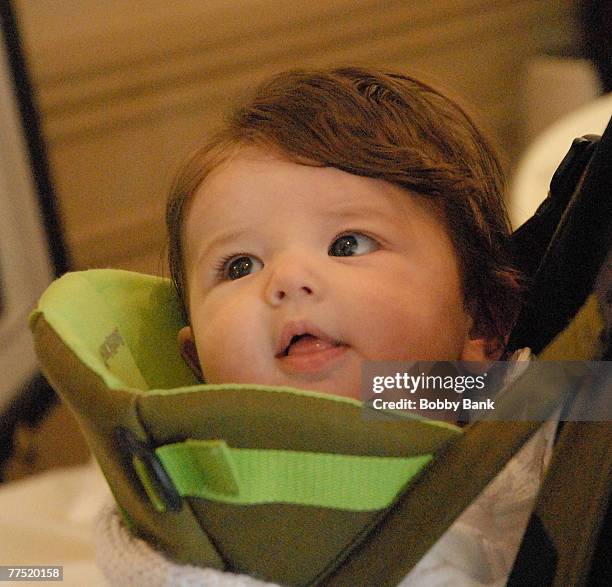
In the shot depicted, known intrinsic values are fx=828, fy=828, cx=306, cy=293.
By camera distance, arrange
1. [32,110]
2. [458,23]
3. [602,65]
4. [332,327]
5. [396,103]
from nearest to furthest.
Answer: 1. [332,327]
2. [396,103]
3. [32,110]
4. [602,65]
5. [458,23]

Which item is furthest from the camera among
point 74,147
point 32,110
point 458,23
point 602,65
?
point 458,23

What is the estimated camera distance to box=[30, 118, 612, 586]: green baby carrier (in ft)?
1.28

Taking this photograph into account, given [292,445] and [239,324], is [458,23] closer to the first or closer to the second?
[239,324]

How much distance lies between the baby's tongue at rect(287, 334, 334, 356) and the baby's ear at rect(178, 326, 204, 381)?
14 cm

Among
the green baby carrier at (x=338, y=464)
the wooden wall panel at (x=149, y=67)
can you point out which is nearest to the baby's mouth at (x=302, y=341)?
the green baby carrier at (x=338, y=464)

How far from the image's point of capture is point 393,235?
0.59 m

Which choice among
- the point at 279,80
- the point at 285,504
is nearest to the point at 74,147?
the point at 279,80

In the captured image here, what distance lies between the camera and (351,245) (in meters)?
0.59

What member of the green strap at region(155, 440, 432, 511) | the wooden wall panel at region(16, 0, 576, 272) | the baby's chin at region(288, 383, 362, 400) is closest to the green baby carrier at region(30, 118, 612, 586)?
the green strap at region(155, 440, 432, 511)

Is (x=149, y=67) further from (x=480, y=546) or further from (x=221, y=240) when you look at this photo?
(x=480, y=546)

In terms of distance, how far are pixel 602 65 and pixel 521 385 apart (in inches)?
69.9

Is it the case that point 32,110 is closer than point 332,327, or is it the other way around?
point 332,327

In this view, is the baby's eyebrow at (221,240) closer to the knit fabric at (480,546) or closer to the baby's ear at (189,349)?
the baby's ear at (189,349)

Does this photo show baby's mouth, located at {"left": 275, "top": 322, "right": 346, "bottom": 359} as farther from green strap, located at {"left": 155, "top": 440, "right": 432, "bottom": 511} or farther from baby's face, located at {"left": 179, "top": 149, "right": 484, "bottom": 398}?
green strap, located at {"left": 155, "top": 440, "right": 432, "bottom": 511}
